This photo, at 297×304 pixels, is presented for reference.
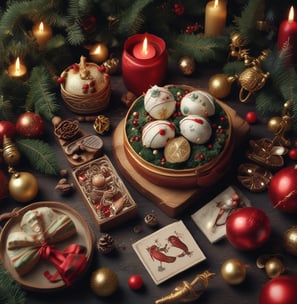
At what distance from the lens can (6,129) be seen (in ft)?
4.71

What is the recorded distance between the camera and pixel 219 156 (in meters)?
1.37

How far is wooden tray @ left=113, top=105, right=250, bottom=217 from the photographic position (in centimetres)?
137

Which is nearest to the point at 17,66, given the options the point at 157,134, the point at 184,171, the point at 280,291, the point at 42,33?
the point at 42,33

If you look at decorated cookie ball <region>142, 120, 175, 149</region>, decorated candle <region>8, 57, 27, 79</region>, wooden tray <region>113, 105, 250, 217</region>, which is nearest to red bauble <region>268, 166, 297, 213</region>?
wooden tray <region>113, 105, 250, 217</region>

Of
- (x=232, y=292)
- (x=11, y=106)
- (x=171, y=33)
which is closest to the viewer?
(x=232, y=292)

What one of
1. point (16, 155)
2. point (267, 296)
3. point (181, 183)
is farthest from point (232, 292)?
point (16, 155)

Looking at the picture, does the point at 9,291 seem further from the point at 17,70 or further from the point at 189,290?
the point at 17,70

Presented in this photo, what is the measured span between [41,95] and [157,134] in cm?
38

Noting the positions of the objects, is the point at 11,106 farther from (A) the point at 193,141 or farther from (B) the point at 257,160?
(B) the point at 257,160

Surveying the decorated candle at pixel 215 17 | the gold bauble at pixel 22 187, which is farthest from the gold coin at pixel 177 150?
the decorated candle at pixel 215 17

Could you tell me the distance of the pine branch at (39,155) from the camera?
1422mm

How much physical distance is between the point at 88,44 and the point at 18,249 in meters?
0.75

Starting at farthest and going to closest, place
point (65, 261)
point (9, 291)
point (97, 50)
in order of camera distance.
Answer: point (97, 50) → point (65, 261) → point (9, 291)

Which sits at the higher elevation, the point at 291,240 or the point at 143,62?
the point at 143,62
